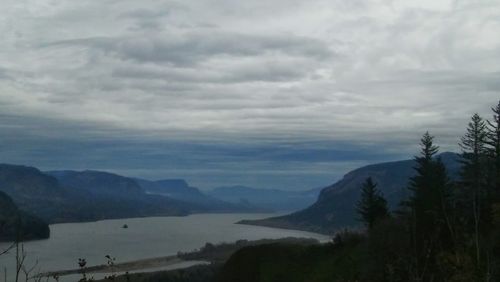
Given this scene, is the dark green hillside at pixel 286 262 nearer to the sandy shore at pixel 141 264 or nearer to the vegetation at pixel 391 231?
the vegetation at pixel 391 231

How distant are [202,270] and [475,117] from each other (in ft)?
314

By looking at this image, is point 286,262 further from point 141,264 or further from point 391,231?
point 141,264

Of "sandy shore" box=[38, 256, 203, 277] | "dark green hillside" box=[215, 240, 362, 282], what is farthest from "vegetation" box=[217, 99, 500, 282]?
"sandy shore" box=[38, 256, 203, 277]

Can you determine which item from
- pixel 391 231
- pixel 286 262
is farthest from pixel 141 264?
pixel 391 231

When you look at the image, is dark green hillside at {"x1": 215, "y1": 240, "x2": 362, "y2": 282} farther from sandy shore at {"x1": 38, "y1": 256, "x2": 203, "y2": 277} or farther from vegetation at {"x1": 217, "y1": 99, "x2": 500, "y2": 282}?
sandy shore at {"x1": 38, "y1": 256, "x2": 203, "y2": 277}

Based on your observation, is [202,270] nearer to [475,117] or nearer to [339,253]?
[339,253]

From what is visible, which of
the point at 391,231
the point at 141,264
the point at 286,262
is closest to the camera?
the point at 391,231

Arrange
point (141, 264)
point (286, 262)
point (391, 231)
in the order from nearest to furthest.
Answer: point (391, 231) → point (286, 262) → point (141, 264)

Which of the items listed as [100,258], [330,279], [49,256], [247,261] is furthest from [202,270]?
[330,279]

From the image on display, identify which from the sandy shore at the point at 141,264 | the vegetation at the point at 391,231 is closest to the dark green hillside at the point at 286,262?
the vegetation at the point at 391,231

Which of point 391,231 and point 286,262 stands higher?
point 391,231

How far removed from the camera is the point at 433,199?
199 ft

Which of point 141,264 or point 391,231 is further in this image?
point 141,264

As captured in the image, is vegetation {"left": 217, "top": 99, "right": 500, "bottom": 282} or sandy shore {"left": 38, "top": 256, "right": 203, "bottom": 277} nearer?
vegetation {"left": 217, "top": 99, "right": 500, "bottom": 282}
